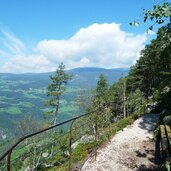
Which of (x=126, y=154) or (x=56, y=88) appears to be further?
(x=56, y=88)

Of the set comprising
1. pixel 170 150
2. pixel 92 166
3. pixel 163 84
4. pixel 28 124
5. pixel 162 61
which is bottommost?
pixel 28 124

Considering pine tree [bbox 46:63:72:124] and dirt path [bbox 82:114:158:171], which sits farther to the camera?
pine tree [bbox 46:63:72:124]

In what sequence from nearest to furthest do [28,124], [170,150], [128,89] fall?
[170,150]
[28,124]
[128,89]

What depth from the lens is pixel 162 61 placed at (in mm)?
24703

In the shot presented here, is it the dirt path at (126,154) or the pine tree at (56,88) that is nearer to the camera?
the dirt path at (126,154)

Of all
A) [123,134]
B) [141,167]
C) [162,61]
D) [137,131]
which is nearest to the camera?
[141,167]

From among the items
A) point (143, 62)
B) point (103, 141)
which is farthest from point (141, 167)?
point (143, 62)

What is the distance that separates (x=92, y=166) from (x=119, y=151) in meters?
2.07

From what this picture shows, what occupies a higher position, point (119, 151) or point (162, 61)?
point (162, 61)

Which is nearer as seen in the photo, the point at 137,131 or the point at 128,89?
the point at 137,131

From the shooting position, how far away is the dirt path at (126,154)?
10.8 m

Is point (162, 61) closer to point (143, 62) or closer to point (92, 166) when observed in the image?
point (92, 166)

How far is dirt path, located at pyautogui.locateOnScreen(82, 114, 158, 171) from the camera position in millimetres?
10781

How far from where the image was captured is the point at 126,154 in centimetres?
1221
